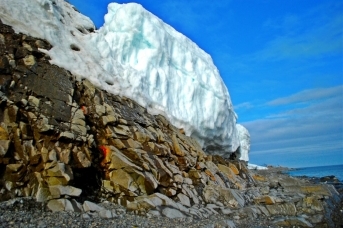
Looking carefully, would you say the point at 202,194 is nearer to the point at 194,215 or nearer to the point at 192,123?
the point at 194,215

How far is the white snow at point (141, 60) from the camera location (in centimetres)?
1569

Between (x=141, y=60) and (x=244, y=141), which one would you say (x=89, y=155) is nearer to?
(x=141, y=60)

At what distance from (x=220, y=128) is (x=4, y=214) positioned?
1906cm

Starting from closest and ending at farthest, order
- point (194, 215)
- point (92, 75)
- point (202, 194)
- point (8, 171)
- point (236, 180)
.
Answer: point (8, 171) → point (194, 215) → point (202, 194) → point (92, 75) → point (236, 180)

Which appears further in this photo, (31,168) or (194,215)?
(194,215)

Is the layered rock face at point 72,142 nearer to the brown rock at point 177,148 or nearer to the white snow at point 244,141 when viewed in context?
the brown rock at point 177,148

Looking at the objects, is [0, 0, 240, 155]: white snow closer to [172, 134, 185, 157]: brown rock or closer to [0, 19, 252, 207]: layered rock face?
[0, 19, 252, 207]: layered rock face

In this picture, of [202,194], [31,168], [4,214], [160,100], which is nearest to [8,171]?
[31,168]

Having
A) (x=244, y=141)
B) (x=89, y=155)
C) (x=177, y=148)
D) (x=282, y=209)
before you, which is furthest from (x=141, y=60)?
(x=244, y=141)

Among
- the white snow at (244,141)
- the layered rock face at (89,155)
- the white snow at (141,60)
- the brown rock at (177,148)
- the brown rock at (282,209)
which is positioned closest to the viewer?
the layered rock face at (89,155)

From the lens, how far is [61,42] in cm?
1620

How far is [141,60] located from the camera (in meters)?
21.0

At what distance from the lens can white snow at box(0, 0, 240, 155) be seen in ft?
51.5

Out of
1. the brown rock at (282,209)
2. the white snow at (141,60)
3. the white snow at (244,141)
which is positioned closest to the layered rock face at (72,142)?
the white snow at (141,60)
